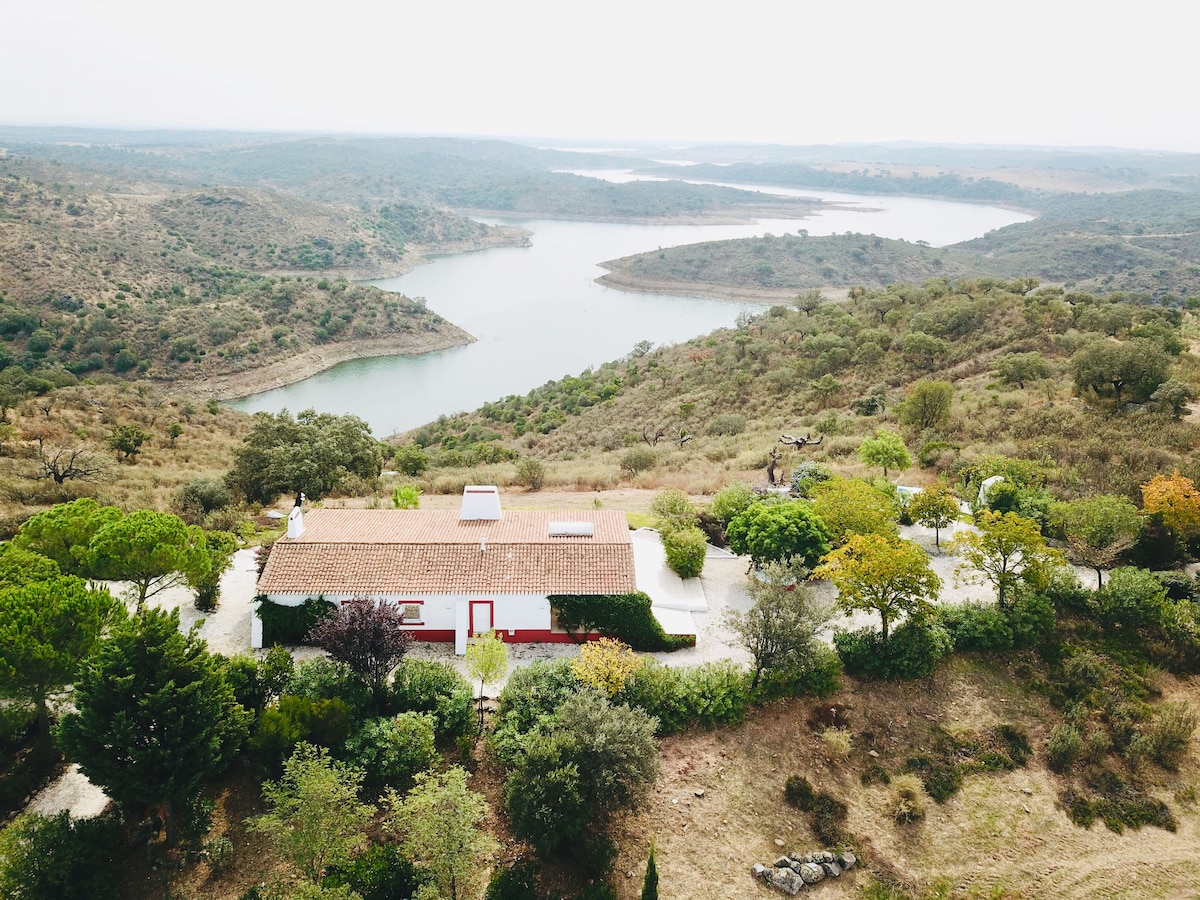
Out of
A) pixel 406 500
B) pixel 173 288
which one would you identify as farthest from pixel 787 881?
pixel 173 288

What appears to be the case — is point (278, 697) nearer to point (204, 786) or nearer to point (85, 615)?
point (204, 786)

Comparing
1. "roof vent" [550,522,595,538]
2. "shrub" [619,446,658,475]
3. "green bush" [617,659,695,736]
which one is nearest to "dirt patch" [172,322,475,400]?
"shrub" [619,446,658,475]

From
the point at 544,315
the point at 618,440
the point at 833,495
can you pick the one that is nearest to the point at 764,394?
the point at 618,440

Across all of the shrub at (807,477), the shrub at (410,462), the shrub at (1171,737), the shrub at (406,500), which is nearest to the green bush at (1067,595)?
the shrub at (1171,737)

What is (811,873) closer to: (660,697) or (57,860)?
(660,697)

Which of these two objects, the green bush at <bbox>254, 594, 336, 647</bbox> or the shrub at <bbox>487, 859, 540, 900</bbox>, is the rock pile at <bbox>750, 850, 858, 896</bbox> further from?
the green bush at <bbox>254, 594, 336, 647</bbox>

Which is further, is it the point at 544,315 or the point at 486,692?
the point at 544,315
